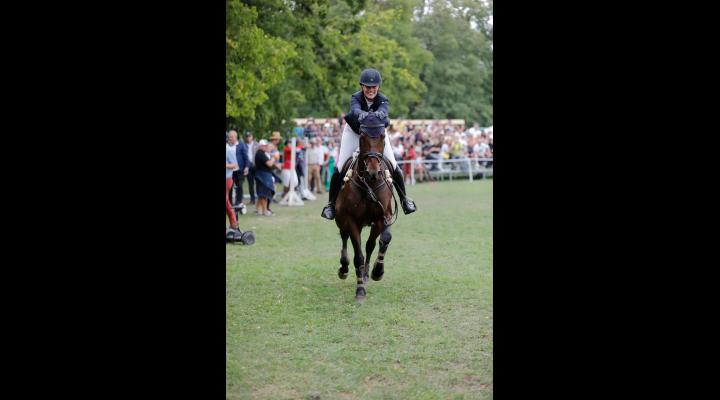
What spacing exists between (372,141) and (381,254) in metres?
1.98

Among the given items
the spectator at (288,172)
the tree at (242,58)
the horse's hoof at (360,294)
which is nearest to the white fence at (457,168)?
the spectator at (288,172)

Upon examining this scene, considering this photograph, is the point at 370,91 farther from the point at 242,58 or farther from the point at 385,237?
the point at 242,58

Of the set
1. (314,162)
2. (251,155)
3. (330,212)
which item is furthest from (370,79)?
(314,162)

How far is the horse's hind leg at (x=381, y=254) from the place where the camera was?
1146 cm

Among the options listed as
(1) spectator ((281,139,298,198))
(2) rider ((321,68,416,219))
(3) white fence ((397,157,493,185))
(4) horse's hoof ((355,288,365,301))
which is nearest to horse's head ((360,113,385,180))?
(2) rider ((321,68,416,219))

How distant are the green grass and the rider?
4.30 feet

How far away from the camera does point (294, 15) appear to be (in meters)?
28.0

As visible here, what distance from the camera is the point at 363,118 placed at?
10289 millimetres
